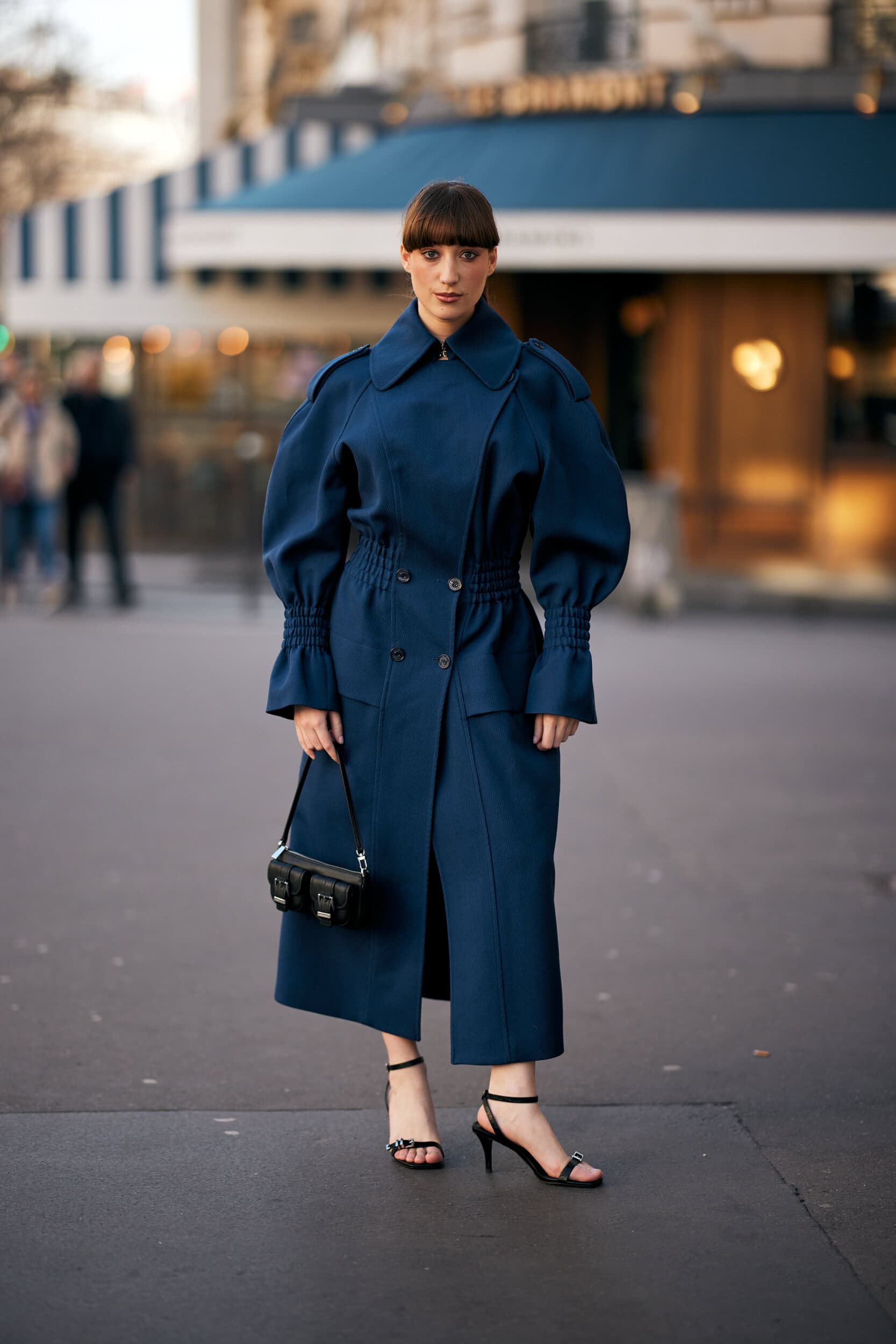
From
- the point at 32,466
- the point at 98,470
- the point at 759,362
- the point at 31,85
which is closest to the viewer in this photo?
the point at 32,466

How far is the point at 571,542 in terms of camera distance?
3.61m

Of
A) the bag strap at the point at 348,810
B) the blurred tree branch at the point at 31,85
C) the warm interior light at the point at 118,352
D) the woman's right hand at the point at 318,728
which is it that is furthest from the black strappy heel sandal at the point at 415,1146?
the blurred tree branch at the point at 31,85

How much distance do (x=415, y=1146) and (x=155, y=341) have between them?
16.7 m

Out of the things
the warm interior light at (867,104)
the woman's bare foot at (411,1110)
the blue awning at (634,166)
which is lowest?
the woman's bare foot at (411,1110)

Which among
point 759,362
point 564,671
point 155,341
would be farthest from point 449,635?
point 155,341

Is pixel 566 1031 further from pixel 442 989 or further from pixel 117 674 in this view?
pixel 117 674

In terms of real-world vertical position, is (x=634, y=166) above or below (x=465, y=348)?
above

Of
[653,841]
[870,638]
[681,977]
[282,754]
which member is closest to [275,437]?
[870,638]

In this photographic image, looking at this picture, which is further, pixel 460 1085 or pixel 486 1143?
pixel 460 1085

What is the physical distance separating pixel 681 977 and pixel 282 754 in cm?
353

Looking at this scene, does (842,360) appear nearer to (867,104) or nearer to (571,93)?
(867,104)

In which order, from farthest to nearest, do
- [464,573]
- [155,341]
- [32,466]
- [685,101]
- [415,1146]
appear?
[155,341] → [685,101] → [32,466] → [415,1146] → [464,573]

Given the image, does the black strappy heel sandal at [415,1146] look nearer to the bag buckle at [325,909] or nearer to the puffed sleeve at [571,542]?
the bag buckle at [325,909]

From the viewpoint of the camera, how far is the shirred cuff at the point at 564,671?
355 cm
